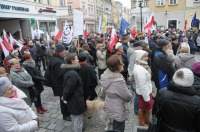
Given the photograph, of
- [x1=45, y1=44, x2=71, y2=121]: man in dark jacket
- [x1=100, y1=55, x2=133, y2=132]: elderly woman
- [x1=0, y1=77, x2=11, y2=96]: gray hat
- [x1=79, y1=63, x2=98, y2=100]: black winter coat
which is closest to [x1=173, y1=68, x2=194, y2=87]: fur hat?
[x1=100, y1=55, x2=133, y2=132]: elderly woman

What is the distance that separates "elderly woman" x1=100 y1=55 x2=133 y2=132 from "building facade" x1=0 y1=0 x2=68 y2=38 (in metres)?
15.7

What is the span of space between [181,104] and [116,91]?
A: 116 centimetres

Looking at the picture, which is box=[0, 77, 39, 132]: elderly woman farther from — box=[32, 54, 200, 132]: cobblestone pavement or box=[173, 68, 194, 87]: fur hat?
box=[32, 54, 200, 132]: cobblestone pavement

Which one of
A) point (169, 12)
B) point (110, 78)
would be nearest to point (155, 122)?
point (110, 78)

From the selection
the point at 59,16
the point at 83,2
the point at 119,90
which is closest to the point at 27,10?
the point at 59,16

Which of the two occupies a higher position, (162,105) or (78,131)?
(162,105)

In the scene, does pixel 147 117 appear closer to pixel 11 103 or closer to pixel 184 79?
pixel 184 79

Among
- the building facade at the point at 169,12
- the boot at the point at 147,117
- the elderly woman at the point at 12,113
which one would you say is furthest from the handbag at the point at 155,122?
the building facade at the point at 169,12

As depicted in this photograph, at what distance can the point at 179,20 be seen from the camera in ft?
99.3

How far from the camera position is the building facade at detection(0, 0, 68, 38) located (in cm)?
2017

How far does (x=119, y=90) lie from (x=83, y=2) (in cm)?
4141

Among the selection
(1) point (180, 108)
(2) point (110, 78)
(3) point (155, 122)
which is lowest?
(3) point (155, 122)

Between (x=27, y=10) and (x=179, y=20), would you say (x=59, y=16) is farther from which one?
(x=179, y=20)

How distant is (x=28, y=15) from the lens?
928 inches
